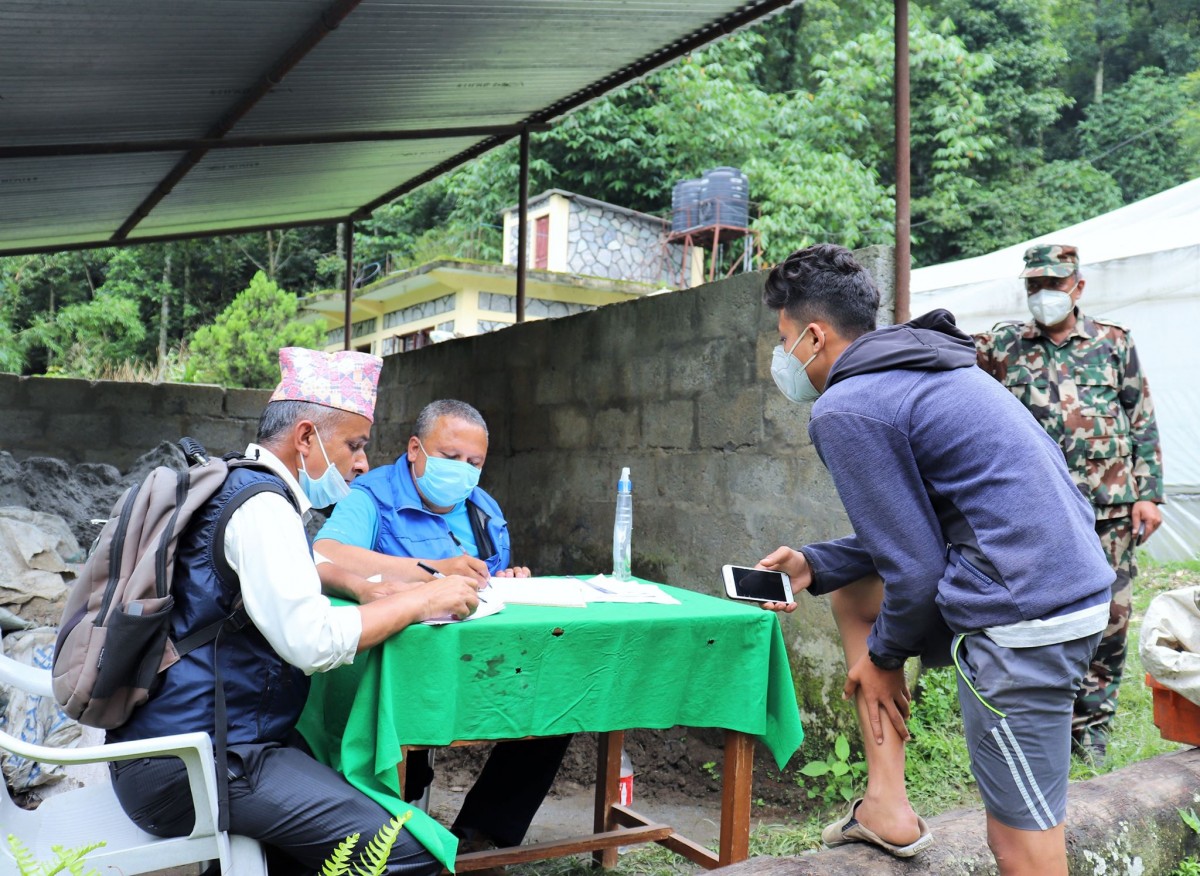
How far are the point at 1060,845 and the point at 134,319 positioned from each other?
27.7 meters

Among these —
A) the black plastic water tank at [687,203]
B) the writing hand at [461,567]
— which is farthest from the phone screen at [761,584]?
the black plastic water tank at [687,203]

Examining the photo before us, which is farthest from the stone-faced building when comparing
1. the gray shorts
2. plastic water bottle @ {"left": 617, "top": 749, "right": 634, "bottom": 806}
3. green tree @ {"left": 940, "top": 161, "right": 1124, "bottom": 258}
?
the gray shorts

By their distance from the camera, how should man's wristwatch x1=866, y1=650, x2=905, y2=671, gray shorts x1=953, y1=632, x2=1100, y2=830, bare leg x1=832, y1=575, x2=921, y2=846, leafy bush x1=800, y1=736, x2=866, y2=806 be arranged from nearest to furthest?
gray shorts x1=953, y1=632, x2=1100, y2=830, man's wristwatch x1=866, y1=650, x2=905, y2=671, bare leg x1=832, y1=575, x2=921, y2=846, leafy bush x1=800, y1=736, x2=866, y2=806

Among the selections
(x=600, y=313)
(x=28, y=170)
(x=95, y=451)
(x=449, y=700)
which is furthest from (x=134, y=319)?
(x=449, y=700)

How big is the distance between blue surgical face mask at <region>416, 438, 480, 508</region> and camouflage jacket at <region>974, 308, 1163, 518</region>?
2.27m

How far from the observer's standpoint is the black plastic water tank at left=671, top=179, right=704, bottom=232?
20.9 m

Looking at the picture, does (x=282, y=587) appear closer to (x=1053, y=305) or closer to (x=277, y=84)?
(x=1053, y=305)

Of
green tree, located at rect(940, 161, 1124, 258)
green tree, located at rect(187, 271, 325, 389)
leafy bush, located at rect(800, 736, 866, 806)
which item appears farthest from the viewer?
green tree, located at rect(940, 161, 1124, 258)

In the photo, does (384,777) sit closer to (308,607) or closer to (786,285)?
(308,607)

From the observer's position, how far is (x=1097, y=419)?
162 inches

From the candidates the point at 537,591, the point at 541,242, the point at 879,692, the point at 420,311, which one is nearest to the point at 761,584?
the point at 879,692

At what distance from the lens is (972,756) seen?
208cm

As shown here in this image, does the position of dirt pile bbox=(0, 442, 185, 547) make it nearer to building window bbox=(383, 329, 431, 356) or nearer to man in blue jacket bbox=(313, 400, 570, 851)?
man in blue jacket bbox=(313, 400, 570, 851)

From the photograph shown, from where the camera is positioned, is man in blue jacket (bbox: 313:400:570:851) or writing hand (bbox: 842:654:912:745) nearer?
writing hand (bbox: 842:654:912:745)
